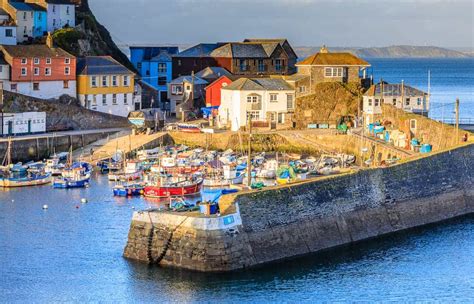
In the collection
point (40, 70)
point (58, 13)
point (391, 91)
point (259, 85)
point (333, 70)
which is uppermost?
point (58, 13)

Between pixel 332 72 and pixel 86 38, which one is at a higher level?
pixel 86 38

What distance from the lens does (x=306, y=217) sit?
149 ft

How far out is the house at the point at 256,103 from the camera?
81562mm

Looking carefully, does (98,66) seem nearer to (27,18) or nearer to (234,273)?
(27,18)

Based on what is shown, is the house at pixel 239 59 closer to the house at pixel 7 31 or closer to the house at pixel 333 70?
the house at pixel 333 70

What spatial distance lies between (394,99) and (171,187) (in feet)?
82.3

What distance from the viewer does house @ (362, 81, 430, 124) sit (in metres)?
80.2

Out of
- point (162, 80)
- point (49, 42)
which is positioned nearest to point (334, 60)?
point (162, 80)

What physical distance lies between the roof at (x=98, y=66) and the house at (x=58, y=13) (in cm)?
725

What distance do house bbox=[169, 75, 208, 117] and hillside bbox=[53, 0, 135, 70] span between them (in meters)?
7.45

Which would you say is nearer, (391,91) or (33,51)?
(391,91)

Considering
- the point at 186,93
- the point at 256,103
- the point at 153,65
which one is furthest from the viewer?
the point at 153,65

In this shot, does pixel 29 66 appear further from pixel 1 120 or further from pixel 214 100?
pixel 214 100

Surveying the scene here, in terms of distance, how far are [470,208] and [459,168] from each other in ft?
6.46
